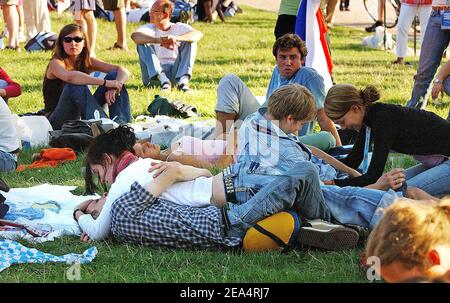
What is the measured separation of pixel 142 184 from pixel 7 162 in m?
2.41

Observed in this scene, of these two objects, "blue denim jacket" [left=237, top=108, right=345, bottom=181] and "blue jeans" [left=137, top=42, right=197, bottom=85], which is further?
"blue jeans" [left=137, top=42, right=197, bottom=85]

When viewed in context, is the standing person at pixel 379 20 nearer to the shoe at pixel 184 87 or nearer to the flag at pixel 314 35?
the shoe at pixel 184 87

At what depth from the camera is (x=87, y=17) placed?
13031 millimetres

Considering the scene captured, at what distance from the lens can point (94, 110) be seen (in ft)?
27.9

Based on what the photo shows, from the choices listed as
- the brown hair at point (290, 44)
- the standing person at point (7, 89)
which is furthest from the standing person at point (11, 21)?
the brown hair at point (290, 44)

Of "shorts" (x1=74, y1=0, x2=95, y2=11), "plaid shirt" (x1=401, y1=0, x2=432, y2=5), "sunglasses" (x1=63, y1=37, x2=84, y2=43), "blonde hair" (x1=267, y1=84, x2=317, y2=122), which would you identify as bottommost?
"shorts" (x1=74, y1=0, x2=95, y2=11)

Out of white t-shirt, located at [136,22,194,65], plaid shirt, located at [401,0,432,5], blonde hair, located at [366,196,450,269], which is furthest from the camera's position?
plaid shirt, located at [401,0,432,5]

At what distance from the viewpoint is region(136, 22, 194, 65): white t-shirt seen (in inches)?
436

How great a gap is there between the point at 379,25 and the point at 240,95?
1058 centimetres

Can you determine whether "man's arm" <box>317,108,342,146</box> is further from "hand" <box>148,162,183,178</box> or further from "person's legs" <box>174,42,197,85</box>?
"person's legs" <box>174,42,197,85</box>

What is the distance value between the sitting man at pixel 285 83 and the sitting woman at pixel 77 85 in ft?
5.06

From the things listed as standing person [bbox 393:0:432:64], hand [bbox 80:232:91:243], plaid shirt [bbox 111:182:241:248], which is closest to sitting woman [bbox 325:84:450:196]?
plaid shirt [bbox 111:182:241:248]

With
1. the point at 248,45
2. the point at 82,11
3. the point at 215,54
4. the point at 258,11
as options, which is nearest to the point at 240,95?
the point at 82,11

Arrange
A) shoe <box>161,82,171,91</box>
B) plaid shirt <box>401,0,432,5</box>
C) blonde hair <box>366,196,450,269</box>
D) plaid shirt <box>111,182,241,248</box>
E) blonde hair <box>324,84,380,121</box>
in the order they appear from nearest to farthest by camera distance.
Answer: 1. blonde hair <box>366,196,450,269</box>
2. plaid shirt <box>111,182,241,248</box>
3. blonde hair <box>324,84,380,121</box>
4. shoe <box>161,82,171,91</box>
5. plaid shirt <box>401,0,432,5</box>
